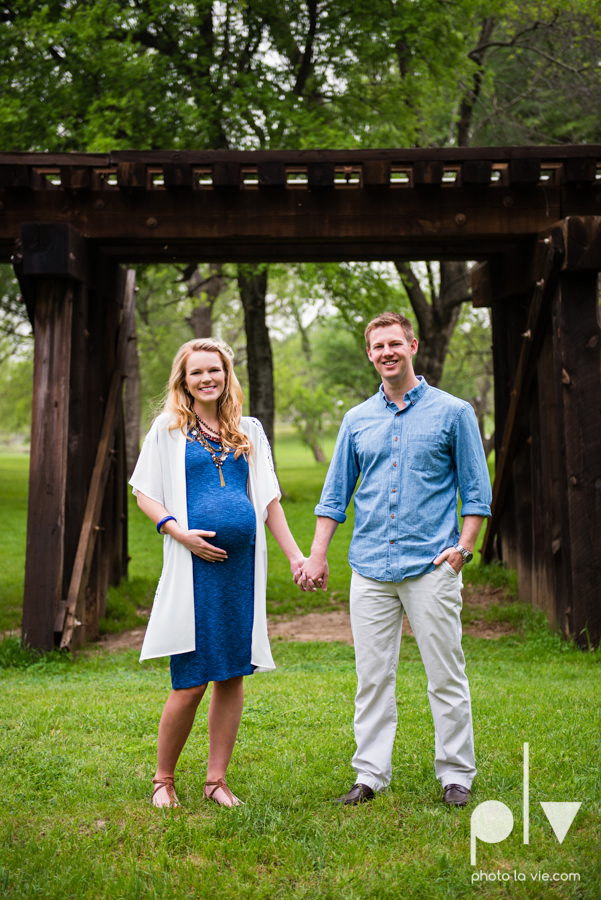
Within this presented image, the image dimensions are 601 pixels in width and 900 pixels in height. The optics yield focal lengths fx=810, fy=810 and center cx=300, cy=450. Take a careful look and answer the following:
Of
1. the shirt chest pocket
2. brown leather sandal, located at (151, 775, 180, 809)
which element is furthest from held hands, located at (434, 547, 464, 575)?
brown leather sandal, located at (151, 775, 180, 809)

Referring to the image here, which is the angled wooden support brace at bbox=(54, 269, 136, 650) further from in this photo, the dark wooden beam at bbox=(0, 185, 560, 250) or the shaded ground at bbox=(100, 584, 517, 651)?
the dark wooden beam at bbox=(0, 185, 560, 250)

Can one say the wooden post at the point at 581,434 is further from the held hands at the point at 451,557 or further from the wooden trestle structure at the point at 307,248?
the held hands at the point at 451,557

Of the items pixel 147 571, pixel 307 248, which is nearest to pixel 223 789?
pixel 307 248

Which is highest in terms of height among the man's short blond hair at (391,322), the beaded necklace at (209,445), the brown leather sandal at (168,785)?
the man's short blond hair at (391,322)

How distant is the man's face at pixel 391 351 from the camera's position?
3648mm

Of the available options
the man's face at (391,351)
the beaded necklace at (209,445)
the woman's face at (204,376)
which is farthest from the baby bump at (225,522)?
the man's face at (391,351)

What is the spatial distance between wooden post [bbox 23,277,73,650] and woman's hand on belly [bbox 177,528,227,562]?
3679 millimetres

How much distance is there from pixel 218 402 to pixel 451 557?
1.26 metres

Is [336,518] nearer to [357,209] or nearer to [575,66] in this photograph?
A: [357,209]

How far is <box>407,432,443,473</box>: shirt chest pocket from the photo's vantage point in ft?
11.8

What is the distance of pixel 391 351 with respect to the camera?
3.65 meters

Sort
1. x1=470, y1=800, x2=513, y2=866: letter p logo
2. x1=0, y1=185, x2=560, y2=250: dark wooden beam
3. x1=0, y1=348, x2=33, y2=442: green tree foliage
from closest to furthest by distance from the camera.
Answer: x1=470, y1=800, x2=513, y2=866: letter p logo < x1=0, y1=185, x2=560, y2=250: dark wooden beam < x1=0, y1=348, x2=33, y2=442: green tree foliage

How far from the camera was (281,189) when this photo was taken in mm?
6844

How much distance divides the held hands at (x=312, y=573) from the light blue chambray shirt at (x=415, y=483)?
148 millimetres
